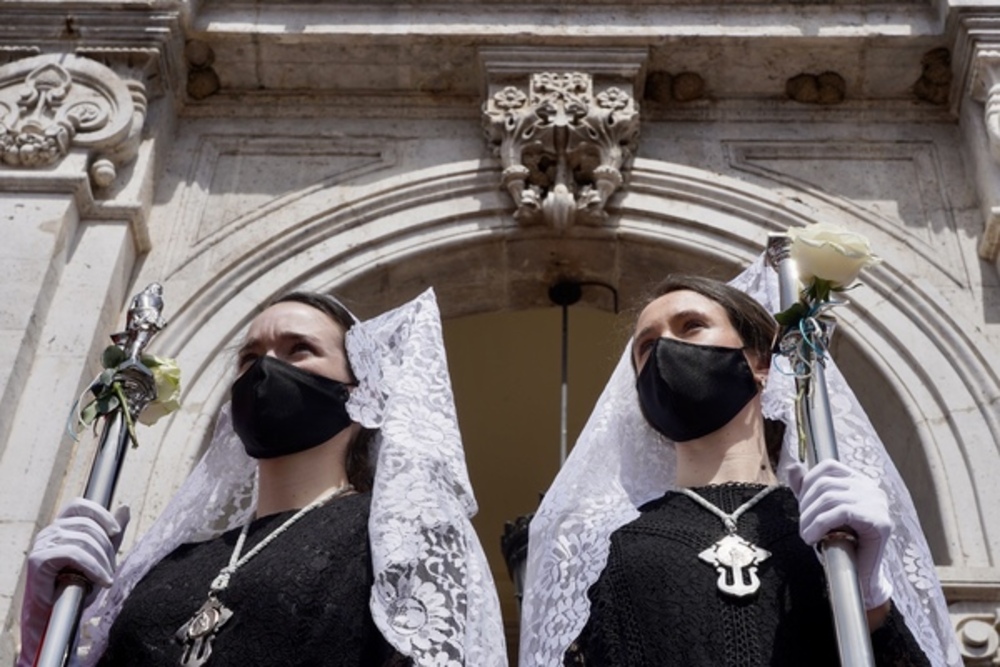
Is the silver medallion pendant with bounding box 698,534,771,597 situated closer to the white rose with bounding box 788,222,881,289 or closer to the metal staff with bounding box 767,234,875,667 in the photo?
the metal staff with bounding box 767,234,875,667

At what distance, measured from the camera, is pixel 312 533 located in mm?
3682

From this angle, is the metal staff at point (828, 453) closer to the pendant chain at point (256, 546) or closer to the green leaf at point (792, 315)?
the green leaf at point (792, 315)

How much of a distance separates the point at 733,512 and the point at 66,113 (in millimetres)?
3589

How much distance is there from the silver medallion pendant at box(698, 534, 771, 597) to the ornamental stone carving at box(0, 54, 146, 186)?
3.42 meters

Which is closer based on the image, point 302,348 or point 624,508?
point 624,508

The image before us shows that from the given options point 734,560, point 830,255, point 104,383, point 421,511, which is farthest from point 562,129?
point 734,560

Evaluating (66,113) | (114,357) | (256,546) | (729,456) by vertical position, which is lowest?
(256,546)

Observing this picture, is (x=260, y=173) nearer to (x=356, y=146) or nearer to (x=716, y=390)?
(x=356, y=146)

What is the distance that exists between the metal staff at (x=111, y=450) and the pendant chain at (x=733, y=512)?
1341 millimetres

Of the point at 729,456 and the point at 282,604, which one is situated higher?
the point at 729,456

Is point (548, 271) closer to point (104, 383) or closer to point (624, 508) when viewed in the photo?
point (624, 508)

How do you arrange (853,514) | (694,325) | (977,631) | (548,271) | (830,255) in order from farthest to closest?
(548,271) < (977,631) < (694,325) < (830,255) < (853,514)

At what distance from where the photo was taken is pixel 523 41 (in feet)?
21.5

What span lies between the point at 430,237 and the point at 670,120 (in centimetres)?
119
